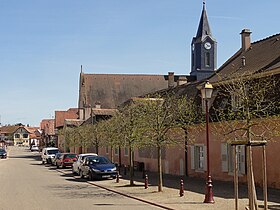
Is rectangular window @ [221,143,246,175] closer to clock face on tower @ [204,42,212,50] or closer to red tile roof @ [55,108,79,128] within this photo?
clock face on tower @ [204,42,212,50]

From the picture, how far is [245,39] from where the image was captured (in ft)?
109

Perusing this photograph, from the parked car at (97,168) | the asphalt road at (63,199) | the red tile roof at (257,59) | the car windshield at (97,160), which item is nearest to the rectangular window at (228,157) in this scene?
the red tile roof at (257,59)

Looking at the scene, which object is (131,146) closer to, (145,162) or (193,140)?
(193,140)

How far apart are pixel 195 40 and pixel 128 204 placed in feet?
215

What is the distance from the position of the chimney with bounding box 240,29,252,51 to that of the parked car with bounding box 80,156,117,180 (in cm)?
1169

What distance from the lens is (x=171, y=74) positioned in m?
52.3

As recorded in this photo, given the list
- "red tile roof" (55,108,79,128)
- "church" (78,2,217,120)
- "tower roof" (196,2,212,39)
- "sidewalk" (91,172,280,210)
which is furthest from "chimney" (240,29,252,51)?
"red tile roof" (55,108,79,128)

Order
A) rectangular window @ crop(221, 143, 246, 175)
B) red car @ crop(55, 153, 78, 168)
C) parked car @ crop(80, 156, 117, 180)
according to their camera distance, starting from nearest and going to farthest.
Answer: rectangular window @ crop(221, 143, 246, 175) < parked car @ crop(80, 156, 117, 180) < red car @ crop(55, 153, 78, 168)

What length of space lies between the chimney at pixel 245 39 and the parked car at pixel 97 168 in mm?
11690

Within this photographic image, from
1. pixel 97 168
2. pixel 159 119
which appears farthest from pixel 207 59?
pixel 159 119

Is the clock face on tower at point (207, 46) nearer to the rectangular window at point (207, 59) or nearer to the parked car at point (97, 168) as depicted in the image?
the rectangular window at point (207, 59)

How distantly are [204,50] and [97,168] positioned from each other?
5356 centimetres

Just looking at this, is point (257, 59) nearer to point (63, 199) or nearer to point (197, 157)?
point (197, 157)

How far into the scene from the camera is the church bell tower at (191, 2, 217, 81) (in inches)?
3130
